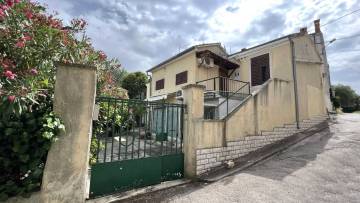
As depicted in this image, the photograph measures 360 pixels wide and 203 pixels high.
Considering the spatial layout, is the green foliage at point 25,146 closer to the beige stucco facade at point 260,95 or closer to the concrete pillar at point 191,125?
the concrete pillar at point 191,125

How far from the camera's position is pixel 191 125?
6.64 m

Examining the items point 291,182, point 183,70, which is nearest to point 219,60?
point 183,70

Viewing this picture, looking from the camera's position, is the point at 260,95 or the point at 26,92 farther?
the point at 260,95

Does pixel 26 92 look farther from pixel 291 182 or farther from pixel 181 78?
pixel 181 78

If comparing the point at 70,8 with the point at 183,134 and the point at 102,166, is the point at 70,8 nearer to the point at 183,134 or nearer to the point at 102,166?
the point at 102,166

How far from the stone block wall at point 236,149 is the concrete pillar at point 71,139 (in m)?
3.43

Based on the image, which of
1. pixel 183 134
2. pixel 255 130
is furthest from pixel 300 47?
pixel 183 134

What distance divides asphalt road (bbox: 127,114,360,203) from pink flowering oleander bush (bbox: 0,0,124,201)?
243cm

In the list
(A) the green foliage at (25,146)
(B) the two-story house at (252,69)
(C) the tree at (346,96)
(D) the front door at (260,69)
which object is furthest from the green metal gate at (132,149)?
(C) the tree at (346,96)

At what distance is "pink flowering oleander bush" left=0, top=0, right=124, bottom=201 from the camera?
3.51m

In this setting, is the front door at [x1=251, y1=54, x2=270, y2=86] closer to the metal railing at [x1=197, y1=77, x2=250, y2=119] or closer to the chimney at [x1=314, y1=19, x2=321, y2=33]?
the metal railing at [x1=197, y1=77, x2=250, y2=119]

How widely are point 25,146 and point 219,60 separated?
13.4 metres

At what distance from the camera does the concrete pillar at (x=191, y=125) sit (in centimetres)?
657

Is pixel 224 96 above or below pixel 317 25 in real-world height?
below
